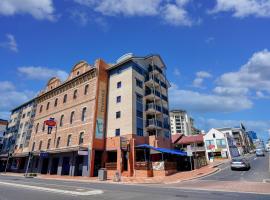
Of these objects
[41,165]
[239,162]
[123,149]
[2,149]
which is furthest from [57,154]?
[2,149]

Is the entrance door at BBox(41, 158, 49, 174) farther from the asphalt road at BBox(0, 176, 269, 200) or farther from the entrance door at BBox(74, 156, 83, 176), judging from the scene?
the asphalt road at BBox(0, 176, 269, 200)

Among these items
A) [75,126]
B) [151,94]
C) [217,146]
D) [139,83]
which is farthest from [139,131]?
[217,146]

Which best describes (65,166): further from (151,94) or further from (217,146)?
(217,146)

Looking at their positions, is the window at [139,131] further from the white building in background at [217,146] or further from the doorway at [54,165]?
the white building in background at [217,146]

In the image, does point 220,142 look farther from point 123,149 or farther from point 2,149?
point 2,149

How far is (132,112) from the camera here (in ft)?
105

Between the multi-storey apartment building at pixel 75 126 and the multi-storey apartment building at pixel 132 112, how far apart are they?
6.01 ft

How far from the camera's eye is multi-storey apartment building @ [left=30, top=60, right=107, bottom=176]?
3191 centimetres

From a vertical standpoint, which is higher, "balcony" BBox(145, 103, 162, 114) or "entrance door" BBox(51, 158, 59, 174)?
"balcony" BBox(145, 103, 162, 114)

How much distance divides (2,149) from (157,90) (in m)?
51.4

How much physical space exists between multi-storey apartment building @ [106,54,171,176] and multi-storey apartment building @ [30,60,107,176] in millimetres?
1833

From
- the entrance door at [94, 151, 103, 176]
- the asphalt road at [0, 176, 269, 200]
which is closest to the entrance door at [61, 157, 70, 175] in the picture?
the entrance door at [94, 151, 103, 176]

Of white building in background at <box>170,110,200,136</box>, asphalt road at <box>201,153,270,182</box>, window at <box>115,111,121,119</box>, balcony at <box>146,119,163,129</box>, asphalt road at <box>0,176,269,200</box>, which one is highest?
white building in background at <box>170,110,200,136</box>

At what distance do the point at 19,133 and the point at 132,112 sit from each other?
38.5 meters
